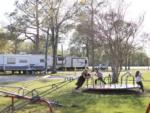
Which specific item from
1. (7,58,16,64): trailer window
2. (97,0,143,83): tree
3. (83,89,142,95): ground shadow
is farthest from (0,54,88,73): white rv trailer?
(83,89,142,95): ground shadow

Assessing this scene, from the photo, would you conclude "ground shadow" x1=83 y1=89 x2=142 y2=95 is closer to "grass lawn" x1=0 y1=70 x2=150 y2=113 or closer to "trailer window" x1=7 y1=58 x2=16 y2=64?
"grass lawn" x1=0 y1=70 x2=150 y2=113

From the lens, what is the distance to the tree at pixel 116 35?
3722 cm

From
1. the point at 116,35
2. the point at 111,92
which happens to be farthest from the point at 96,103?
the point at 116,35

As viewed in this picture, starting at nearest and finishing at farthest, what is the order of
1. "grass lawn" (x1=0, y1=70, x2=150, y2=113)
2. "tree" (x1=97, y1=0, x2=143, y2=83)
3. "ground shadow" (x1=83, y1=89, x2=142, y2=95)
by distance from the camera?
"grass lawn" (x1=0, y1=70, x2=150, y2=113), "ground shadow" (x1=83, y1=89, x2=142, y2=95), "tree" (x1=97, y1=0, x2=143, y2=83)

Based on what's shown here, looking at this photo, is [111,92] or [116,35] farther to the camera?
[116,35]

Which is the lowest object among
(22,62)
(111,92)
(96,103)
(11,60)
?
(96,103)

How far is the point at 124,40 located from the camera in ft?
124

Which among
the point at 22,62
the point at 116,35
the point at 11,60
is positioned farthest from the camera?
the point at 22,62

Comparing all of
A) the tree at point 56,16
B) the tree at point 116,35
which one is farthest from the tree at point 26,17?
the tree at point 116,35

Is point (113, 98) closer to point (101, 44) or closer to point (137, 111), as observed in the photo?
point (137, 111)

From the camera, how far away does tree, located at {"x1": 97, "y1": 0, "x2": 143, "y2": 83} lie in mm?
37219

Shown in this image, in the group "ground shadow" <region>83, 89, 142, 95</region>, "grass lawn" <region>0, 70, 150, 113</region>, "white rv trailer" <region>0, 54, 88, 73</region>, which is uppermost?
"white rv trailer" <region>0, 54, 88, 73</region>

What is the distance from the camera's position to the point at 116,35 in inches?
1468

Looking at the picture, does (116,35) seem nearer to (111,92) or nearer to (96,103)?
(111,92)
